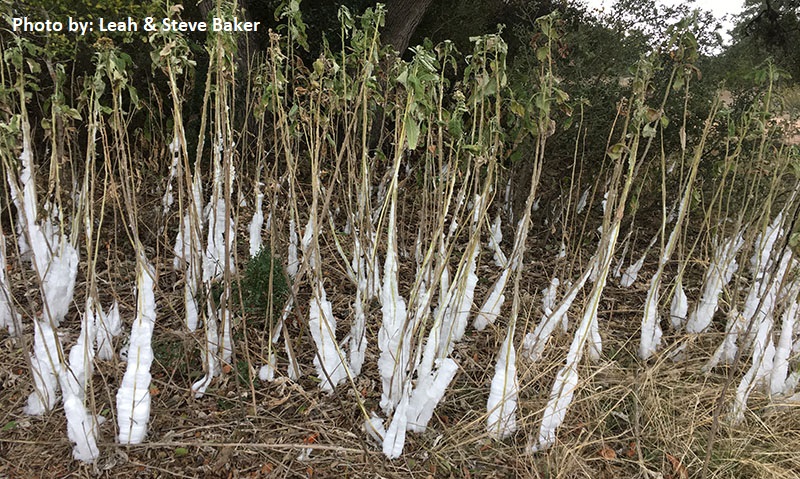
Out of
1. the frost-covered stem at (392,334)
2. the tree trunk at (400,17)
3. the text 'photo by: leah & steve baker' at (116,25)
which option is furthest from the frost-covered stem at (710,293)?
the tree trunk at (400,17)

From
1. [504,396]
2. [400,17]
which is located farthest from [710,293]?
[400,17]

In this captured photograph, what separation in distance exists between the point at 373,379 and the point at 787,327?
1.60 meters

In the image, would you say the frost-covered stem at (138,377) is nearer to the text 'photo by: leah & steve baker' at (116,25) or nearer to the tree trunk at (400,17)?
the text 'photo by: leah & steve baker' at (116,25)

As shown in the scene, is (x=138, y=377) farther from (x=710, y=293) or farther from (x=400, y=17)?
(x=400, y=17)

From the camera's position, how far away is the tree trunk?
4.63 metres

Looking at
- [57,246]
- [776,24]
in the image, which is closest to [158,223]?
[57,246]

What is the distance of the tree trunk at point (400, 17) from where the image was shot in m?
4.63

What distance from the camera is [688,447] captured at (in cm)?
210

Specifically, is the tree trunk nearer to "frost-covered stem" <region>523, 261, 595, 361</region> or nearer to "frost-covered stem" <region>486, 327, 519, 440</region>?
"frost-covered stem" <region>523, 261, 595, 361</region>

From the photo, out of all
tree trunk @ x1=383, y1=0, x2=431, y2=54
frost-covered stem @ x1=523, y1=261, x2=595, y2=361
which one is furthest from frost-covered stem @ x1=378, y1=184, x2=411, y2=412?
tree trunk @ x1=383, y1=0, x2=431, y2=54

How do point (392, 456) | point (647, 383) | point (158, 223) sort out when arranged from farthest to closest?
point (158, 223) → point (647, 383) → point (392, 456)

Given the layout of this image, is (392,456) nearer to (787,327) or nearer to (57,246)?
(787,327)

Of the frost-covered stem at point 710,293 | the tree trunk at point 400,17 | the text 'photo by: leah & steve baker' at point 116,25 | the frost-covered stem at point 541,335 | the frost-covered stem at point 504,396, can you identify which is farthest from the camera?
the tree trunk at point 400,17

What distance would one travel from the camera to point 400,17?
4648mm
